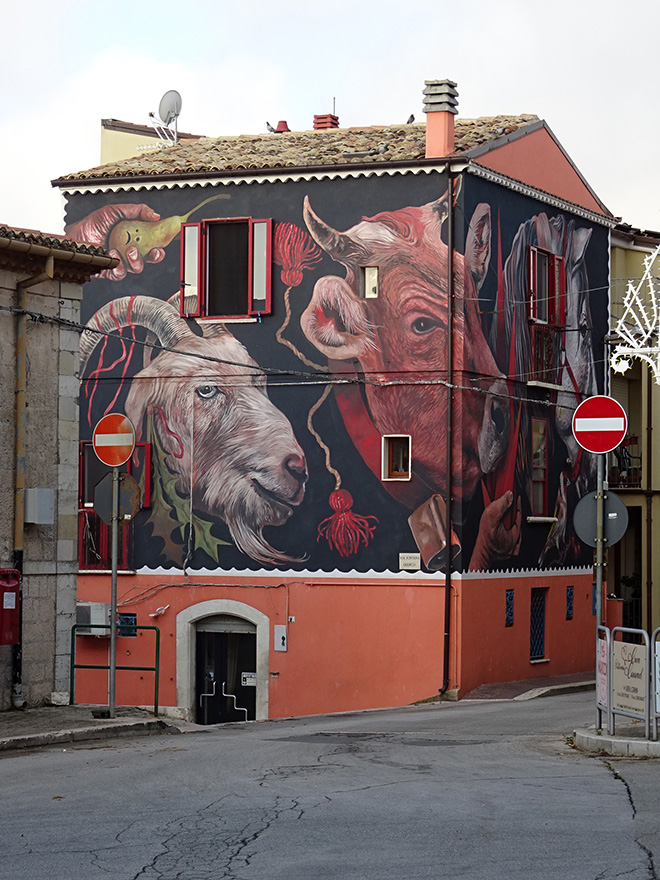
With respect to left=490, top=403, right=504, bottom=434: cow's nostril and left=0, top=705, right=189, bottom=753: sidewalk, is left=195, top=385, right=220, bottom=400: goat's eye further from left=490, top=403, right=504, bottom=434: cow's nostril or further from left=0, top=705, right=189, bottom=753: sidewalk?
left=0, top=705, right=189, bottom=753: sidewalk

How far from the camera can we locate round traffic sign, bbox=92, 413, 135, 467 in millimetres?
16406

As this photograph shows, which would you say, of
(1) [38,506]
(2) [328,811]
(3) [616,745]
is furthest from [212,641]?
(2) [328,811]

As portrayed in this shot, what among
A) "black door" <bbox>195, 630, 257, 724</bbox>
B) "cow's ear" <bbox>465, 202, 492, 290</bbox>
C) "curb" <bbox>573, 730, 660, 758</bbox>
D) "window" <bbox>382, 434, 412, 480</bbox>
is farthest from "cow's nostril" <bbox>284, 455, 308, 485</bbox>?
"curb" <bbox>573, 730, 660, 758</bbox>

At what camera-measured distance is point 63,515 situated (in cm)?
1723

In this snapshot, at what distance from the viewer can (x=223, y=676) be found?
Answer: 2770cm

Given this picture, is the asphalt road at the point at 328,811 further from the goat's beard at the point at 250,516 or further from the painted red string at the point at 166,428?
the painted red string at the point at 166,428

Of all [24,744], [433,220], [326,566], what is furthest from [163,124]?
[24,744]

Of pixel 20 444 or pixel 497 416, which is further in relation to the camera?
pixel 497 416

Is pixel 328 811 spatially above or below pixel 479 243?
below

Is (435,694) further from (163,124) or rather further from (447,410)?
(163,124)

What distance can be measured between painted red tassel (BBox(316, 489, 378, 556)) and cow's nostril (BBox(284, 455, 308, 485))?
704 millimetres

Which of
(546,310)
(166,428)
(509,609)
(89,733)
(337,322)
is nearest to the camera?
(89,733)

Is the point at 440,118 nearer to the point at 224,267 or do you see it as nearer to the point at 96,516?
the point at 224,267

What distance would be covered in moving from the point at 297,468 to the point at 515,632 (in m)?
5.19
